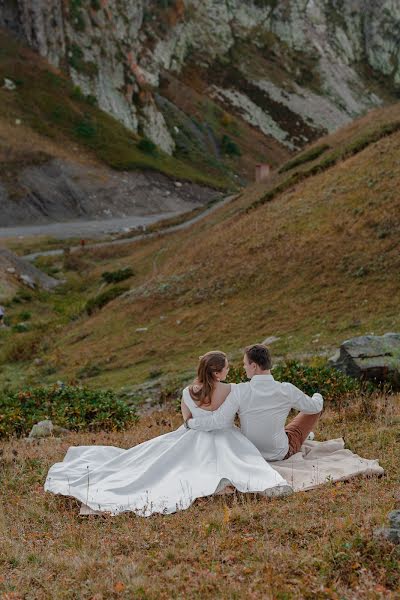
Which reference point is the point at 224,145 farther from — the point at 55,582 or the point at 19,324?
the point at 55,582

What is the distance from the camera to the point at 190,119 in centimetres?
11944

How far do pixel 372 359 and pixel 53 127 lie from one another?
249 ft

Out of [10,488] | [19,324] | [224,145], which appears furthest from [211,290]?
[224,145]

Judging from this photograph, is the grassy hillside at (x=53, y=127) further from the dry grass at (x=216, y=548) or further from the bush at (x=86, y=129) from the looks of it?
the dry grass at (x=216, y=548)

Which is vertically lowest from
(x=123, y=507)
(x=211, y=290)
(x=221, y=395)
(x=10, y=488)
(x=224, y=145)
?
(x=224, y=145)

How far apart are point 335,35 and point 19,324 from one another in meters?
147

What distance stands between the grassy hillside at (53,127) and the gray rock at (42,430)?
61.6m

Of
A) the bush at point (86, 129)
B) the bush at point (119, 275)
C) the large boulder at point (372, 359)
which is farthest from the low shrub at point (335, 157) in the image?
the bush at point (86, 129)

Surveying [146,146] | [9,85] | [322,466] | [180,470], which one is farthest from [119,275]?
[146,146]

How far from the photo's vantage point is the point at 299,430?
32.4 feet

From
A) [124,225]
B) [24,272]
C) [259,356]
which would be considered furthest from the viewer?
[124,225]

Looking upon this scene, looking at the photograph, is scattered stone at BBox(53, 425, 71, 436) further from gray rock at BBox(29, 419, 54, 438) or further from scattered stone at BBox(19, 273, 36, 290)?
scattered stone at BBox(19, 273, 36, 290)

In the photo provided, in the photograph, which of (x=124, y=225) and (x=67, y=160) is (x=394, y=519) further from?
(x=67, y=160)

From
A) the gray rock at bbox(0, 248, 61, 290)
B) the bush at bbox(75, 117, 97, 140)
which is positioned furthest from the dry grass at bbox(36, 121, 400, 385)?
the bush at bbox(75, 117, 97, 140)
